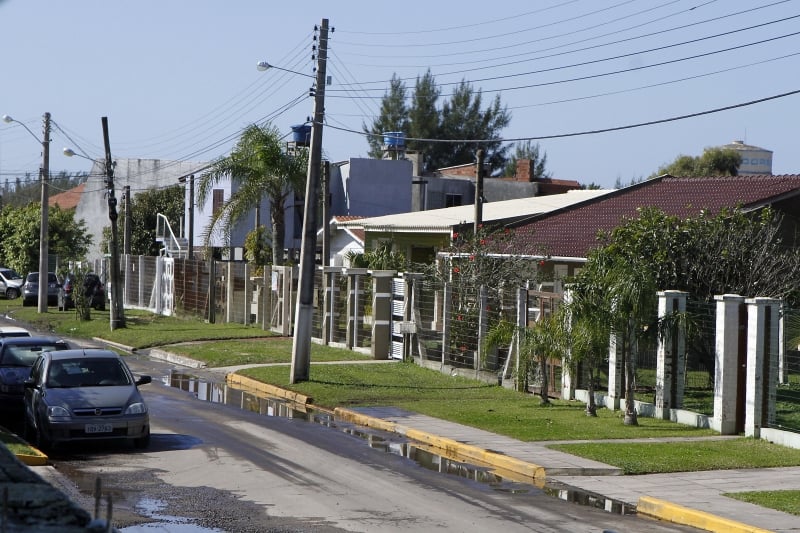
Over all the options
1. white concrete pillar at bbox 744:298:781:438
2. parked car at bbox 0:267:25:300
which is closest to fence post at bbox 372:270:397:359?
white concrete pillar at bbox 744:298:781:438

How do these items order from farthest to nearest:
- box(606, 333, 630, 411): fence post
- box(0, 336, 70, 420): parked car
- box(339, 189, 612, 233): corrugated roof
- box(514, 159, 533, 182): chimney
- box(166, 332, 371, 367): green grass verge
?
box(514, 159, 533, 182): chimney
box(339, 189, 612, 233): corrugated roof
box(166, 332, 371, 367): green grass verge
box(606, 333, 630, 411): fence post
box(0, 336, 70, 420): parked car

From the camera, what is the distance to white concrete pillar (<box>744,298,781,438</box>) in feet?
56.7

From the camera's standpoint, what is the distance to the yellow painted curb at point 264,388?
22891 millimetres

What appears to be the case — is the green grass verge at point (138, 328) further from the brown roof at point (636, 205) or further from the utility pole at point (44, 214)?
the brown roof at point (636, 205)

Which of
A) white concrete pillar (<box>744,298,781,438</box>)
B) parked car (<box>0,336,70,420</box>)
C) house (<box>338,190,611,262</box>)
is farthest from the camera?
house (<box>338,190,611,262</box>)

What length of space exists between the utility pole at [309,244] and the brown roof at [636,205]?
22.5 ft

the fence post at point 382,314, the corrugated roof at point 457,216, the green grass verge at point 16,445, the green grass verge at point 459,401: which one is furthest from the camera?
the corrugated roof at point 457,216

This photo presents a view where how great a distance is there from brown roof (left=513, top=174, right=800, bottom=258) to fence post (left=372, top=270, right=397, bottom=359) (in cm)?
346

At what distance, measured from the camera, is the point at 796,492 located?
524 inches

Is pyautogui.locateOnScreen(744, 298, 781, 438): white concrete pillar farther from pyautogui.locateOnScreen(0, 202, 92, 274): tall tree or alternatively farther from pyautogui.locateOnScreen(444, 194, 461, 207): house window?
pyautogui.locateOnScreen(0, 202, 92, 274): tall tree

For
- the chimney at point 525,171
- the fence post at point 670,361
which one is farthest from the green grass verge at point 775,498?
the chimney at point 525,171

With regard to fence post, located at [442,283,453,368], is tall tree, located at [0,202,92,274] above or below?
above

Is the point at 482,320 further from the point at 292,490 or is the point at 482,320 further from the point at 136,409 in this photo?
the point at 292,490

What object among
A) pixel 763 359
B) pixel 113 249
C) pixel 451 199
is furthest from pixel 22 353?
pixel 451 199
